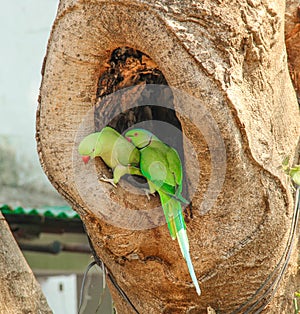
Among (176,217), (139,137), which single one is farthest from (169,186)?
(139,137)

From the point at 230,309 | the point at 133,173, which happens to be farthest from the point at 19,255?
the point at 230,309

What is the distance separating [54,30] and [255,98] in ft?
2.36

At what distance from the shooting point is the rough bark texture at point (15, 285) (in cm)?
269

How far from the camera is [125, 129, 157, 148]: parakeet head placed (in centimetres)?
254

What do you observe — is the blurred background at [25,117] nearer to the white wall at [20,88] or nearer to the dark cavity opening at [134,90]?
the white wall at [20,88]

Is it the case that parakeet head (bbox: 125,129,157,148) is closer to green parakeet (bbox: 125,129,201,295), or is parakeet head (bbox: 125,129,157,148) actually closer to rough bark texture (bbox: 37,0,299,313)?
green parakeet (bbox: 125,129,201,295)

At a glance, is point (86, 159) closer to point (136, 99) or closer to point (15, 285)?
point (136, 99)

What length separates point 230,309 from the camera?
2.69 meters

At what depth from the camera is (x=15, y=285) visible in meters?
2.72

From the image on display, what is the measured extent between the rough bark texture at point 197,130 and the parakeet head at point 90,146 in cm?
8

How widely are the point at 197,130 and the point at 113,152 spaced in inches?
13.0

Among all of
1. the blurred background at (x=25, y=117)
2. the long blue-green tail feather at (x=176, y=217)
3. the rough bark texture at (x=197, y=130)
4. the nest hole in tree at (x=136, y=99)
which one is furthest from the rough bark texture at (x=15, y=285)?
the blurred background at (x=25, y=117)

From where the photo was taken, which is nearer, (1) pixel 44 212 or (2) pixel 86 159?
(2) pixel 86 159

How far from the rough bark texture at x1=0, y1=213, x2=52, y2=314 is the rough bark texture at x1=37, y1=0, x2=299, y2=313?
287 millimetres
